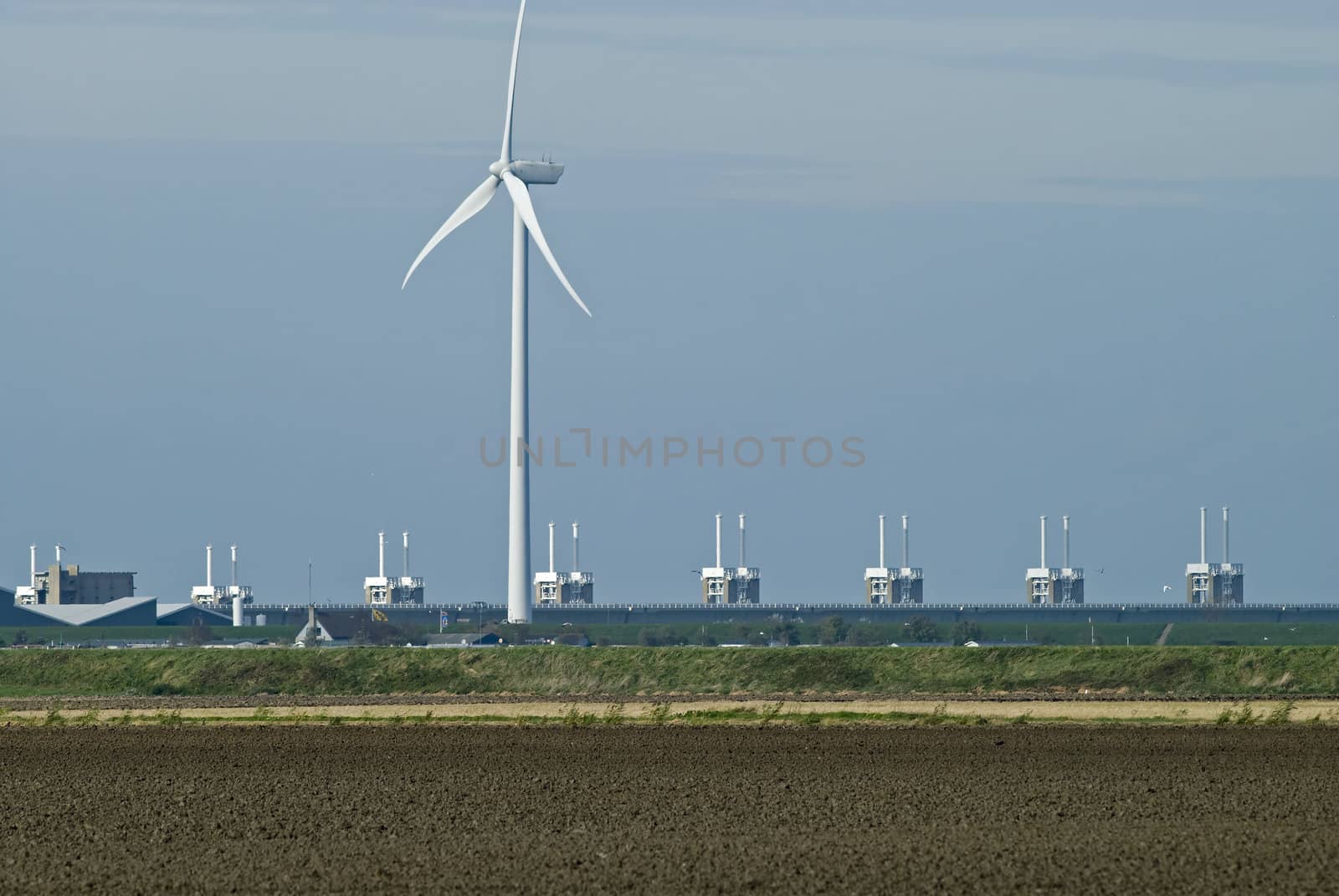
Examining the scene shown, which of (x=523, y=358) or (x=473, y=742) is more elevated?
(x=523, y=358)

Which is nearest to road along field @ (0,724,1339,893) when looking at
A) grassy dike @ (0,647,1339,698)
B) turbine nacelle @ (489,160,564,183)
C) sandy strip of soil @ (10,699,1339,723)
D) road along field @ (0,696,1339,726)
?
road along field @ (0,696,1339,726)

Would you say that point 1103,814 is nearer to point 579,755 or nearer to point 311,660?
point 579,755

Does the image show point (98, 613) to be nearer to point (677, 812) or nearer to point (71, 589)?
point (71, 589)

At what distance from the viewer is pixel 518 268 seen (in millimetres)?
114375

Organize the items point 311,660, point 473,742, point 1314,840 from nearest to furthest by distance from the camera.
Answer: point 1314,840 → point 473,742 → point 311,660

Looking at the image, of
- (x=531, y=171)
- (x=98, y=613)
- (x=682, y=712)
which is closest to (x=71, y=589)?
(x=98, y=613)

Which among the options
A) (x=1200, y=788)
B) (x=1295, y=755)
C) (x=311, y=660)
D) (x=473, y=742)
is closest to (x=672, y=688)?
(x=311, y=660)

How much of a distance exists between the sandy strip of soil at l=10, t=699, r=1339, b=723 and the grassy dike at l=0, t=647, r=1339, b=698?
398 inches

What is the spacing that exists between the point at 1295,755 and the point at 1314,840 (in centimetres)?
1621

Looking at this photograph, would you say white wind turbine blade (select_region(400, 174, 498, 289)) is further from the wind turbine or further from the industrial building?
the industrial building

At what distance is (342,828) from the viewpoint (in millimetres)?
31281

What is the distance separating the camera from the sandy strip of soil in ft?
198

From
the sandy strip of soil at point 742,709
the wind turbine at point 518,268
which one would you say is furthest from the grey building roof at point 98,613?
the sandy strip of soil at point 742,709

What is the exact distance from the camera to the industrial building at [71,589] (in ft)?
636
